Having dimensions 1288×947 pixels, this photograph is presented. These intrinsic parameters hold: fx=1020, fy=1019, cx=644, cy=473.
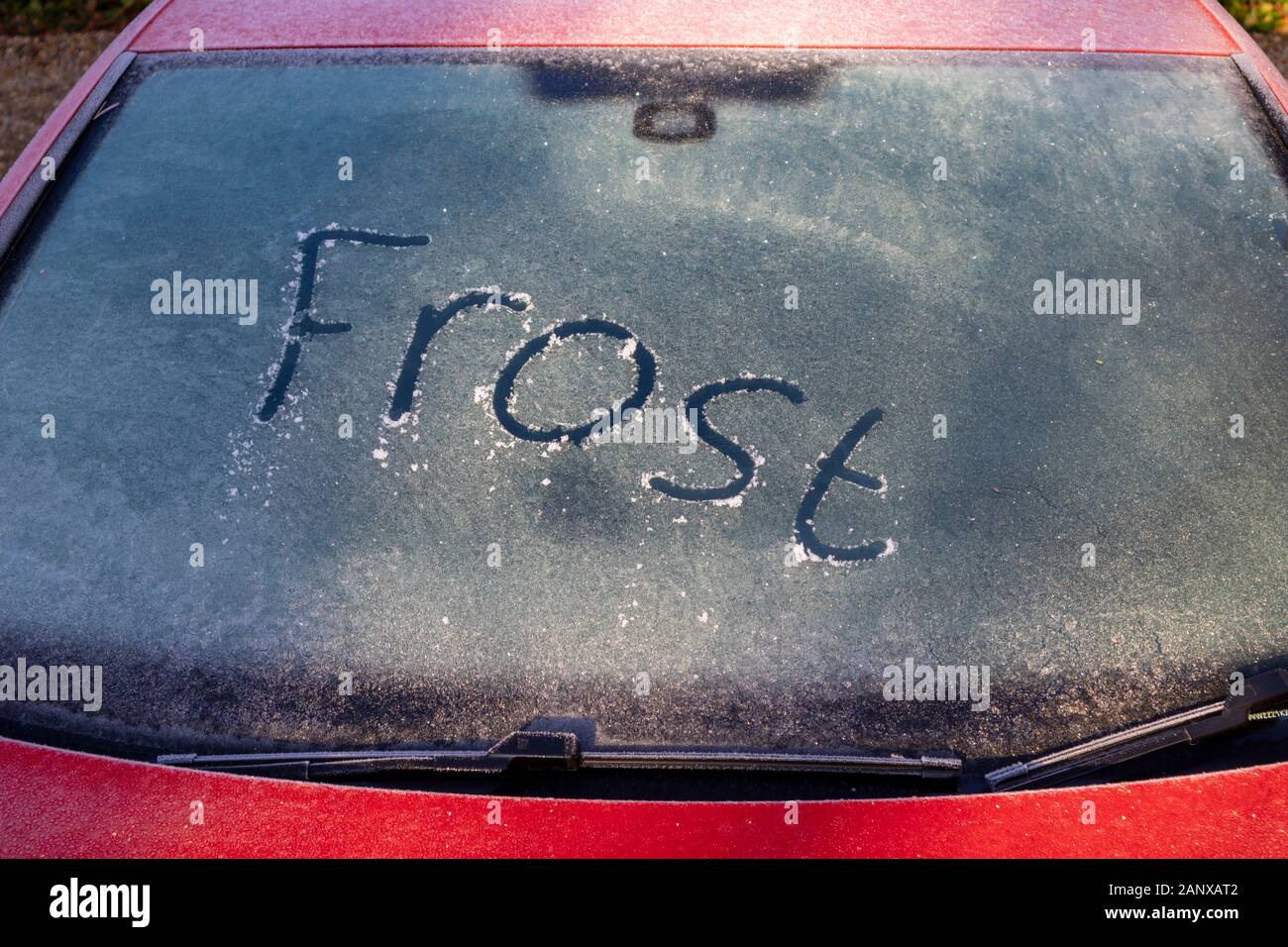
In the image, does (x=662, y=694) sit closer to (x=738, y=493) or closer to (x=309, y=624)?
(x=738, y=493)

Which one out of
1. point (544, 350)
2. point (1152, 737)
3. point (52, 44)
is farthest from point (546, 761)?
point (52, 44)

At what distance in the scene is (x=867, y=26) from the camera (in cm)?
180

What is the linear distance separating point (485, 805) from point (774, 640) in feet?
1.25

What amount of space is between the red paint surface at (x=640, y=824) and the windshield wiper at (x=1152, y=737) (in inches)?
1.9

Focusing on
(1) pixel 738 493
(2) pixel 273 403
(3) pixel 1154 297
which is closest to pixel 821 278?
(1) pixel 738 493

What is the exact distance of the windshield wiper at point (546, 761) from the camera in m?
1.15

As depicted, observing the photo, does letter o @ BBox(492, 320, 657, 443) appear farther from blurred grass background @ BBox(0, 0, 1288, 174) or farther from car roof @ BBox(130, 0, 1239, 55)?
blurred grass background @ BBox(0, 0, 1288, 174)

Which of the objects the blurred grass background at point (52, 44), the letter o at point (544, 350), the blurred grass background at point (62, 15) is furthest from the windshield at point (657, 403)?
the blurred grass background at point (62, 15)

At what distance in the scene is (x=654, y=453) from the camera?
1.32m

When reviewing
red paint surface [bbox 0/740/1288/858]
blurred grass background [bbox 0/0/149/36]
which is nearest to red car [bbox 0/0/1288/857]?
red paint surface [bbox 0/740/1288/858]

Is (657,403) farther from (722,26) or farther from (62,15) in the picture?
(62,15)

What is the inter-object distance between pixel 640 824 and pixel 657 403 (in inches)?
21.3

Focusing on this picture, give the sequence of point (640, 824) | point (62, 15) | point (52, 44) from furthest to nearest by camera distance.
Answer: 1. point (62, 15)
2. point (52, 44)
3. point (640, 824)

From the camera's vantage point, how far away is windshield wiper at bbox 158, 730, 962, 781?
115cm
